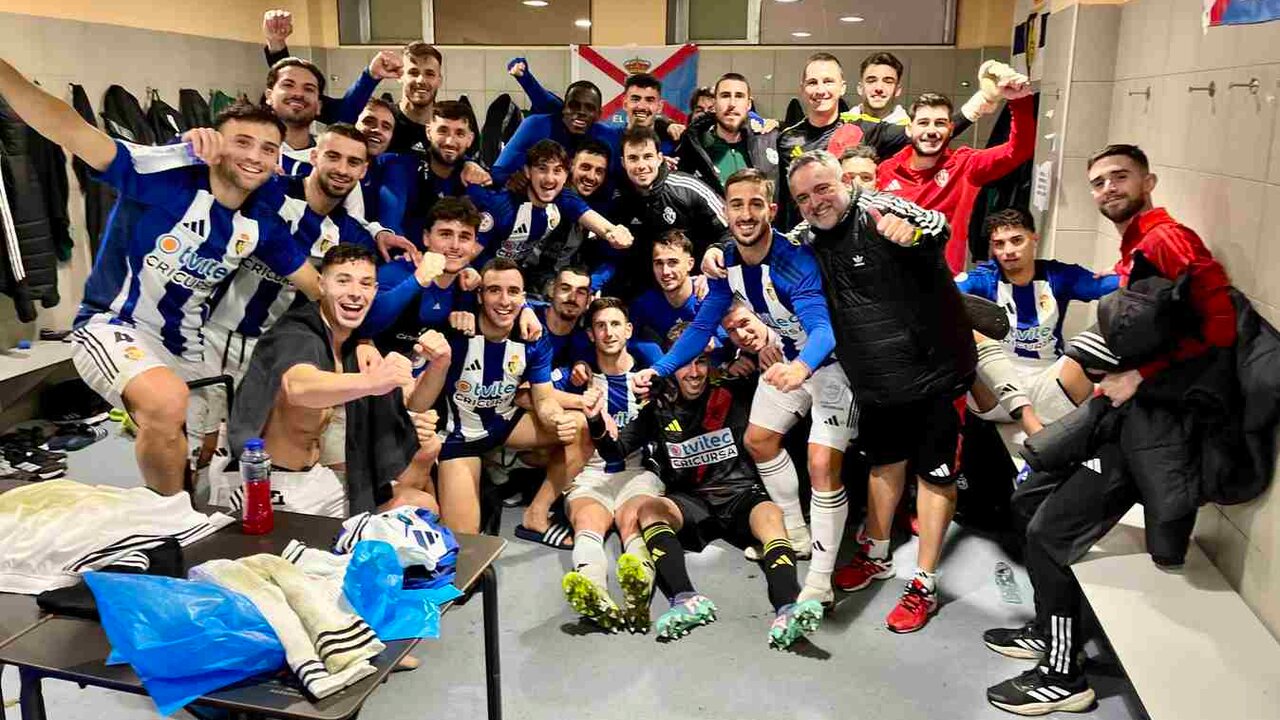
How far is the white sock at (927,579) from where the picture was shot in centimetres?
342

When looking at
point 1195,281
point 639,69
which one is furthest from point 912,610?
point 639,69

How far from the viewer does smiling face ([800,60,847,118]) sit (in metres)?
4.54

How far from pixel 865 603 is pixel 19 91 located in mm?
3162

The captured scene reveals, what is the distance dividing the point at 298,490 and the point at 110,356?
2.46 ft

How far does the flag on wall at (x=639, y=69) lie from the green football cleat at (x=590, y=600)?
182 inches

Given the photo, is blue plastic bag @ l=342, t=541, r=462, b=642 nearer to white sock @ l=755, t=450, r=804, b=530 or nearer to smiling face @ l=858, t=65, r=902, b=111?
white sock @ l=755, t=450, r=804, b=530

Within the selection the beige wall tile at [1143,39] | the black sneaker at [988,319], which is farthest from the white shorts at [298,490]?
the beige wall tile at [1143,39]

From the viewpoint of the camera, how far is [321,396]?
9.76 feet

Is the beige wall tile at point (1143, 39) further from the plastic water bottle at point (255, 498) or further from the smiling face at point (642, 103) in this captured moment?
the plastic water bottle at point (255, 498)

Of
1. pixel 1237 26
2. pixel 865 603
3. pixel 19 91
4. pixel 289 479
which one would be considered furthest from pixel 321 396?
pixel 1237 26

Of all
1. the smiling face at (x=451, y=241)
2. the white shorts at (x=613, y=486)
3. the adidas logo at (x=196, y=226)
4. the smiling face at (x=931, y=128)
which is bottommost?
the white shorts at (x=613, y=486)

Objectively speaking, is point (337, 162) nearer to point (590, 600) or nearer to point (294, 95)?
point (294, 95)

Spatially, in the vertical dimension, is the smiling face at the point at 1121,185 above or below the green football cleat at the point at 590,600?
above

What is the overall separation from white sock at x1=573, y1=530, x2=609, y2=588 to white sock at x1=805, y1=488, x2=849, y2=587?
0.69m
